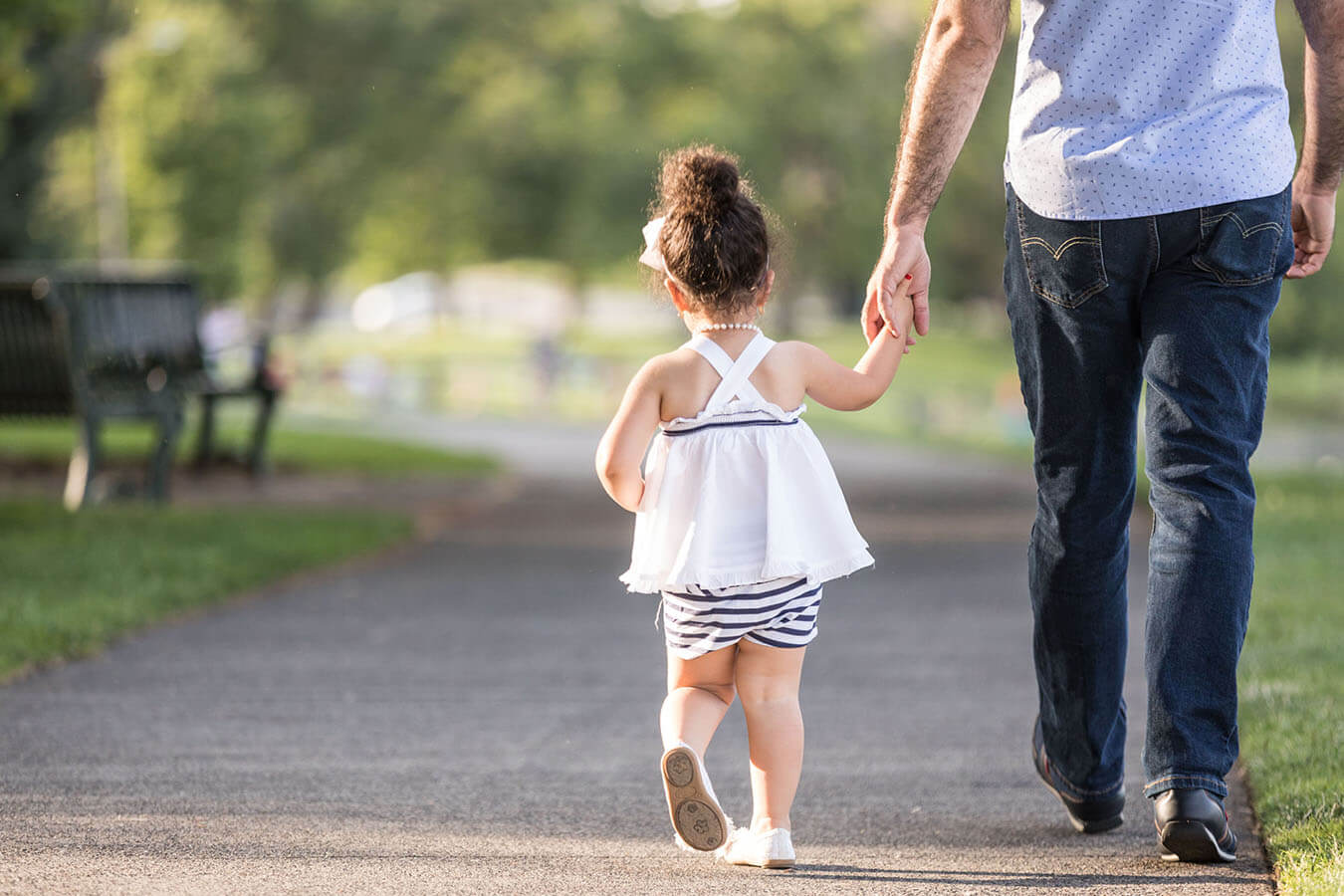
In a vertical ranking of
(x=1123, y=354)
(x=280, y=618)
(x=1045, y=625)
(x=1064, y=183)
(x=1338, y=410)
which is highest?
(x=1064, y=183)

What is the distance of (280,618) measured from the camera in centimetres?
671

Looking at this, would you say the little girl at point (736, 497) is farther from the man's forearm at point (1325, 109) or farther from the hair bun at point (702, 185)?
the man's forearm at point (1325, 109)

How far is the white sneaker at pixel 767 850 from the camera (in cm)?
330

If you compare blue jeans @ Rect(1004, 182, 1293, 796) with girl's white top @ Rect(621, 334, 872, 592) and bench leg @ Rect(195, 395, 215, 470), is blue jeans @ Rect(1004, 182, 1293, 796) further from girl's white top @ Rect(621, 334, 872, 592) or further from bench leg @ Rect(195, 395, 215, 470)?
bench leg @ Rect(195, 395, 215, 470)

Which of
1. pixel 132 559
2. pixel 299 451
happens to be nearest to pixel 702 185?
pixel 132 559

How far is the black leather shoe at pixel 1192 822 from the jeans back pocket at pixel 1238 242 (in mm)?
920

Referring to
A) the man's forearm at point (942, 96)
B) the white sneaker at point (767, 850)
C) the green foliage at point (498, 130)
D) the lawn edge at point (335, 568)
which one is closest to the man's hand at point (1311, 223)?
the man's forearm at point (942, 96)

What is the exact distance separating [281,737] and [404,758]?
1.37 feet

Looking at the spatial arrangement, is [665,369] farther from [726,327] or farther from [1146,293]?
[1146,293]

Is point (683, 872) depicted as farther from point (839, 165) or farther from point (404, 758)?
point (839, 165)

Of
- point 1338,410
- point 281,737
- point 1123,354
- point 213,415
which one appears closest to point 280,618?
point 281,737

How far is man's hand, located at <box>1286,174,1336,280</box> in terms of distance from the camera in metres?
3.51

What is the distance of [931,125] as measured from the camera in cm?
341

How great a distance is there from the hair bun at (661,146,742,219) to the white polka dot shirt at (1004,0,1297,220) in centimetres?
61
